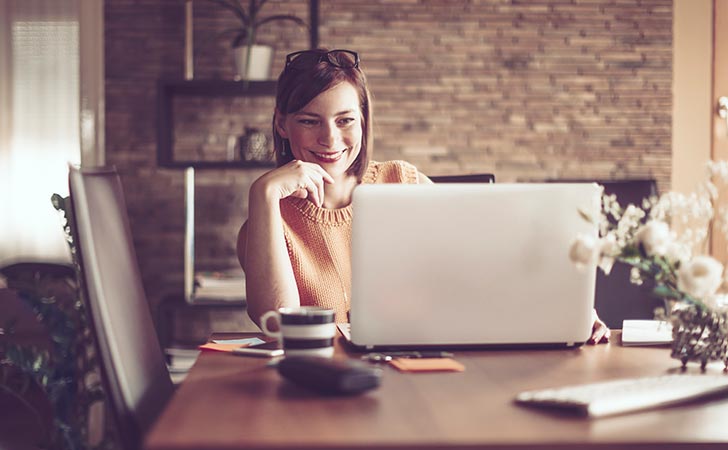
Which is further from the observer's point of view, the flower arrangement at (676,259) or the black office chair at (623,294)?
the black office chair at (623,294)

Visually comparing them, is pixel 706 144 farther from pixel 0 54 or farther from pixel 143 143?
pixel 0 54

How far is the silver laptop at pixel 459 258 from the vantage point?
3.83 feet

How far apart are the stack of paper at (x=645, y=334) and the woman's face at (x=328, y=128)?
767mm

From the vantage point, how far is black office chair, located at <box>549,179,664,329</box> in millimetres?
2350

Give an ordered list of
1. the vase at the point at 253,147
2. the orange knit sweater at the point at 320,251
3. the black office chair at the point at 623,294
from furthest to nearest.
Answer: the vase at the point at 253,147, the black office chair at the point at 623,294, the orange knit sweater at the point at 320,251

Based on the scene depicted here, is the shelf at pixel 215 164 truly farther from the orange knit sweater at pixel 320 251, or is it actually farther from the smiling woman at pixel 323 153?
the orange knit sweater at pixel 320 251

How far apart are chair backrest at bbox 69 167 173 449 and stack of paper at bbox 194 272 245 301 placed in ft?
6.41

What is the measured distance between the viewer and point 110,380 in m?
0.98

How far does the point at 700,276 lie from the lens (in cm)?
108

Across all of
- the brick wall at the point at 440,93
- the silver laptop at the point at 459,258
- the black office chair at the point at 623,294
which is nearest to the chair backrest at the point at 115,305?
the silver laptop at the point at 459,258

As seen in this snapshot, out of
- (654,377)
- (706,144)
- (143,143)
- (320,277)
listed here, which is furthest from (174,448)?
(706,144)

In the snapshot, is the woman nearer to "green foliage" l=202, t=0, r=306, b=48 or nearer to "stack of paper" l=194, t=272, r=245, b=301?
"stack of paper" l=194, t=272, r=245, b=301

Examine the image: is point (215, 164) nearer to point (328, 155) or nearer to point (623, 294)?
point (328, 155)

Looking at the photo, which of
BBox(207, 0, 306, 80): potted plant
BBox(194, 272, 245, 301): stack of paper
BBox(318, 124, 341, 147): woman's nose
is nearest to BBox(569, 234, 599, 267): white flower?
BBox(318, 124, 341, 147): woman's nose
